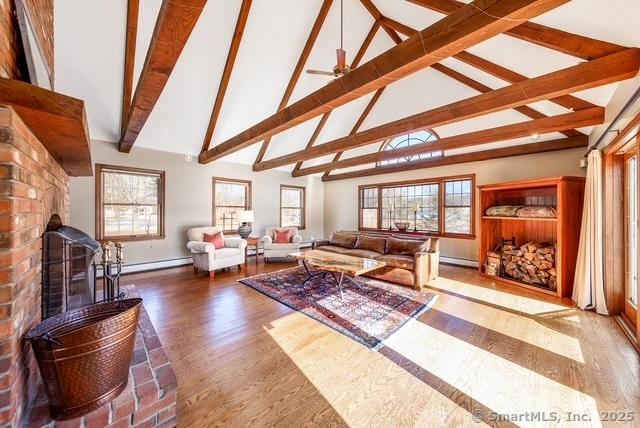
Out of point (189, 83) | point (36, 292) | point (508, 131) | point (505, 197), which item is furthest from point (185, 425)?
point (505, 197)

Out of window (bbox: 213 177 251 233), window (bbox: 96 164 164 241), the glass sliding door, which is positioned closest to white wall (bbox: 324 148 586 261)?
the glass sliding door

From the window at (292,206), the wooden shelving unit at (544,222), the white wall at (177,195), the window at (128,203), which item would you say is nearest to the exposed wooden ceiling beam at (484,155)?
the wooden shelving unit at (544,222)

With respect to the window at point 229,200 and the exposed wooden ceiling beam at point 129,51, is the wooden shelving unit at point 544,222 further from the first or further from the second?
the exposed wooden ceiling beam at point 129,51

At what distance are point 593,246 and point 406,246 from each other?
2377mm

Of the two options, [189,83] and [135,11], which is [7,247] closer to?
[135,11]

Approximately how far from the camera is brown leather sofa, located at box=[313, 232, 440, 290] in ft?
13.2

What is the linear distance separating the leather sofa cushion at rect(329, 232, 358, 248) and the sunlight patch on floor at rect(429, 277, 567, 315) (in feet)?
5.95

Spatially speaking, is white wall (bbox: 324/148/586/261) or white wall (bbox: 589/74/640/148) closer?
white wall (bbox: 589/74/640/148)

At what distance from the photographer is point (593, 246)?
319cm

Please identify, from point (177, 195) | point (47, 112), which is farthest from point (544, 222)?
point (177, 195)

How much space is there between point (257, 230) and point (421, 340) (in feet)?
17.8

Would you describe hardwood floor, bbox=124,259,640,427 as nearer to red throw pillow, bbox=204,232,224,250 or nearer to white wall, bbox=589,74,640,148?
red throw pillow, bbox=204,232,224,250

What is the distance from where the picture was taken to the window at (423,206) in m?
5.63

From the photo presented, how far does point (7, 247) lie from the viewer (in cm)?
110
